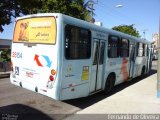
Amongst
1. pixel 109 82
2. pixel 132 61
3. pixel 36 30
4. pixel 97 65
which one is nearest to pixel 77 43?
pixel 36 30

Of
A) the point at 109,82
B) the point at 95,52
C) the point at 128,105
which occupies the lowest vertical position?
the point at 128,105

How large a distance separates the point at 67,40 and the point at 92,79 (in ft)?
7.16

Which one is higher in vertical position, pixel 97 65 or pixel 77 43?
pixel 77 43

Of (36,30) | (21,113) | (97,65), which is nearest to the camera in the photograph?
(21,113)

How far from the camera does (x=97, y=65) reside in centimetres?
978

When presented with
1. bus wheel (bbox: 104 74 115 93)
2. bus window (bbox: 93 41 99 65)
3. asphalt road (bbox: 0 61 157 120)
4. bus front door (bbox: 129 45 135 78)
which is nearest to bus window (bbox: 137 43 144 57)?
bus front door (bbox: 129 45 135 78)

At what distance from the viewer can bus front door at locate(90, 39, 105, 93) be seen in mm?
9477

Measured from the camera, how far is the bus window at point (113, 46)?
35.9 feet

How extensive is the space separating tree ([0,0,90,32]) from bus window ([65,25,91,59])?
1145 cm

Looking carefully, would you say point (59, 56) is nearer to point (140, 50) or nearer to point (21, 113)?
point (21, 113)

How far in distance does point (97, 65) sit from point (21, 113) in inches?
135

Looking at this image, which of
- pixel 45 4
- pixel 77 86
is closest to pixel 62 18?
pixel 77 86

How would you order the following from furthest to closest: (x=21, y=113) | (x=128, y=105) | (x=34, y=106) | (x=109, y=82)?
(x=109, y=82) < (x=128, y=105) < (x=34, y=106) < (x=21, y=113)

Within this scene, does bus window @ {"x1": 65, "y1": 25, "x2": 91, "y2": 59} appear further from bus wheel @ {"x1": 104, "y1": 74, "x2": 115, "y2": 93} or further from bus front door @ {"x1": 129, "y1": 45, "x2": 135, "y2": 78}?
bus front door @ {"x1": 129, "y1": 45, "x2": 135, "y2": 78}
